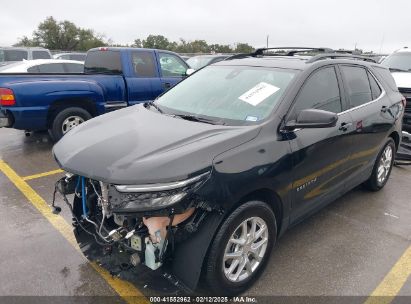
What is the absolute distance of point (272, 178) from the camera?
2693mm

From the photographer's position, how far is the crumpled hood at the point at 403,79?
24.3ft

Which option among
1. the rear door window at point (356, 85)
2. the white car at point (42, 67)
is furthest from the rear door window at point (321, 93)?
the white car at point (42, 67)

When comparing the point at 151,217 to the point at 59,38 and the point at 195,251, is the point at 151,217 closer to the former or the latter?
the point at 195,251

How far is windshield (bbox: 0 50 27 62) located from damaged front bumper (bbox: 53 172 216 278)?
14.6 metres

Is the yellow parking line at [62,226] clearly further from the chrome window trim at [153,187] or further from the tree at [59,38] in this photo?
the tree at [59,38]

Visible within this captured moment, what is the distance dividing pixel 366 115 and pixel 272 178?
5.88 ft

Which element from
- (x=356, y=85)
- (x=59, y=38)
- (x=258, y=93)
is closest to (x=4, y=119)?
(x=258, y=93)

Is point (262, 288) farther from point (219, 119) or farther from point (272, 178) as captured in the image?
point (219, 119)

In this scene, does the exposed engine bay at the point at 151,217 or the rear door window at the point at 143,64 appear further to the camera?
the rear door window at the point at 143,64

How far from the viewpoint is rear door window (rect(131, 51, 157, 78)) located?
7.28 m

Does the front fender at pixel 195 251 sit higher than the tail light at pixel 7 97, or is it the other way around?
the tail light at pixel 7 97

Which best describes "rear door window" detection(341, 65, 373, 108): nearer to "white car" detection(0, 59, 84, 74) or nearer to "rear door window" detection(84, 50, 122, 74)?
"rear door window" detection(84, 50, 122, 74)

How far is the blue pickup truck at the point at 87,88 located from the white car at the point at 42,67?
2.09 meters

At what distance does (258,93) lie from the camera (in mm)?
3162
